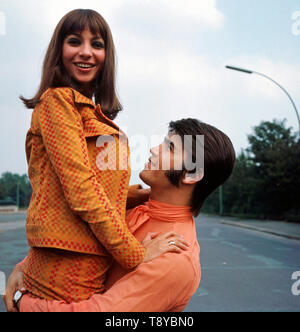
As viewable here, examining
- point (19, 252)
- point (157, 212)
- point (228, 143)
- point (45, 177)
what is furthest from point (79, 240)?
point (19, 252)

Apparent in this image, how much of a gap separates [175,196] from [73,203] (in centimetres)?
51

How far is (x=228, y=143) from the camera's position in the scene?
170 cm

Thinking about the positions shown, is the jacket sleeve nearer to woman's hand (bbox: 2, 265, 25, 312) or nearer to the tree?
woman's hand (bbox: 2, 265, 25, 312)

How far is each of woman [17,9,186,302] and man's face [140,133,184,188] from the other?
20cm

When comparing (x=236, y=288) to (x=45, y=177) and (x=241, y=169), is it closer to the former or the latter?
(x=45, y=177)

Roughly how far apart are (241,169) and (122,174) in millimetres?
35917

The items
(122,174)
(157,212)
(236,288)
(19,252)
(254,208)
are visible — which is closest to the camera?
(122,174)

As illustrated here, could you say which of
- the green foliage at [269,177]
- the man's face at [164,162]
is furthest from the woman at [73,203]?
the green foliage at [269,177]

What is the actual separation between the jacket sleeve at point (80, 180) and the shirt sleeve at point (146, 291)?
0.20 ft

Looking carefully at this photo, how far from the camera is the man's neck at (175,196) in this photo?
67.3 inches

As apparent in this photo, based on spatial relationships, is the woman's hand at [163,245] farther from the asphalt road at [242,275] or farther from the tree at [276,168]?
the tree at [276,168]

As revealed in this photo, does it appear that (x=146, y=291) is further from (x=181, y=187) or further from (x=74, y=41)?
(x=74, y=41)

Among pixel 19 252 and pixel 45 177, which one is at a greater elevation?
pixel 45 177

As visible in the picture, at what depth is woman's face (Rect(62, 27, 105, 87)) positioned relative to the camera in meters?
1.67
